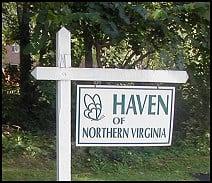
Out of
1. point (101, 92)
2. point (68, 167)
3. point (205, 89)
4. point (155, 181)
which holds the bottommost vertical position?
point (155, 181)

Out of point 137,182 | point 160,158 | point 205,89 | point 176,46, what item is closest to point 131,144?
point 176,46

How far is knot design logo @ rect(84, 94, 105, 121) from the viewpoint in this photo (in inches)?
114

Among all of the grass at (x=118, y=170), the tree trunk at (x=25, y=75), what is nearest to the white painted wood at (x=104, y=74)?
the grass at (x=118, y=170)

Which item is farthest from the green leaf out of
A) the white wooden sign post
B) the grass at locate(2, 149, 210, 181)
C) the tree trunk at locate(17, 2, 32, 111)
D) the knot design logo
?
the tree trunk at locate(17, 2, 32, 111)

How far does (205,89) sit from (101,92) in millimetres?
6447

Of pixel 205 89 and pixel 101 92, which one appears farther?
pixel 205 89

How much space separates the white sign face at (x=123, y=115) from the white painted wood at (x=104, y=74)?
0.25ft

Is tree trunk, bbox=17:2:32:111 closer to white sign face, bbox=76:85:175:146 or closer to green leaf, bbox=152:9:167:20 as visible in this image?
green leaf, bbox=152:9:167:20

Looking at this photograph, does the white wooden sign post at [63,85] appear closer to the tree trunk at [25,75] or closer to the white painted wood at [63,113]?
the white painted wood at [63,113]

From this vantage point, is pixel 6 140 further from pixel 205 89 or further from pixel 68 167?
pixel 68 167

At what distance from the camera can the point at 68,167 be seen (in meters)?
2.91

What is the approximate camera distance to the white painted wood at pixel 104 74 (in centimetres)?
289

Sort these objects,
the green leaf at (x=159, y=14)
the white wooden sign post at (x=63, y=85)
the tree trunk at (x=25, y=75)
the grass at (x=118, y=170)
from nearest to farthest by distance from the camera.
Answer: the white wooden sign post at (x=63, y=85), the green leaf at (x=159, y=14), the grass at (x=118, y=170), the tree trunk at (x=25, y=75)

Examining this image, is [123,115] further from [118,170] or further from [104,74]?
[118,170]
